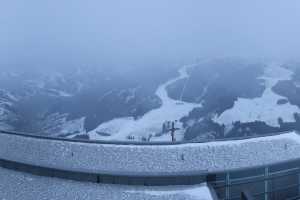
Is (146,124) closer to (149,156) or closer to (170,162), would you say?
(149,156)

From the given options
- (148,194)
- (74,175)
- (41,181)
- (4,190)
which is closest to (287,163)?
(148,194)

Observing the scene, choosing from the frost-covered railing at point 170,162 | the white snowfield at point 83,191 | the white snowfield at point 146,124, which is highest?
the white snowfield at point 146,124

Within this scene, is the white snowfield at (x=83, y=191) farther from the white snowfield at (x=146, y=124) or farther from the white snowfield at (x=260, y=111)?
the white snowfield at (x=260, y=111)

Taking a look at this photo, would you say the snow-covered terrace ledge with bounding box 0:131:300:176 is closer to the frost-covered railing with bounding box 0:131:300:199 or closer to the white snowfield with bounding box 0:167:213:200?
the frost-covered railing with bounding box 0:131:300:199

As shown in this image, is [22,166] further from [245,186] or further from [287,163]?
[287,163]

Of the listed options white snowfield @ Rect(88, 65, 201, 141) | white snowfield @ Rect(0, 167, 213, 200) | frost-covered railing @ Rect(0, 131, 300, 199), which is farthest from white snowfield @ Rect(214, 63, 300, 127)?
white snowfield @ Rect(0, 167, 213, 200)

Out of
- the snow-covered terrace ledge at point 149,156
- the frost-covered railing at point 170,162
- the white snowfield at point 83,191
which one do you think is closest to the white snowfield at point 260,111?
the frost-covered railing at point 170,162

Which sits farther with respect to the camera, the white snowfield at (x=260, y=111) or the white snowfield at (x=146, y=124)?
the white snowfield at (x=260, y=111)
